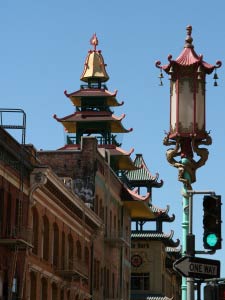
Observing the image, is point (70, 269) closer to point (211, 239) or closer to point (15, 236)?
point (15, 236)

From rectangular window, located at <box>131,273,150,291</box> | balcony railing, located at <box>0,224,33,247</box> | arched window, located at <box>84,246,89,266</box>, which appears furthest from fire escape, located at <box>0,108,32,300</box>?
rectangular window, located at <box>131,273,150,291</box>

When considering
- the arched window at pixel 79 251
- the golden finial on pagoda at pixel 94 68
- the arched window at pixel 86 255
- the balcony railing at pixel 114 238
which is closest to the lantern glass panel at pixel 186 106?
the arched window at pixel 79 251

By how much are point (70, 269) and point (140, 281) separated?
47529 millimetres

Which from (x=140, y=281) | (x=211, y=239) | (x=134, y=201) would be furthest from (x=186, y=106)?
(x=140, y=281)

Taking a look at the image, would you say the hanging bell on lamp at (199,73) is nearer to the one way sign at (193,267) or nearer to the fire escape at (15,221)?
the one way sign at (193,267)

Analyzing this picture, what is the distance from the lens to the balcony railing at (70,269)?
57719 millimetres

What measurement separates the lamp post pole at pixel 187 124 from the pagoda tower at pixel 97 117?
64.5 metres

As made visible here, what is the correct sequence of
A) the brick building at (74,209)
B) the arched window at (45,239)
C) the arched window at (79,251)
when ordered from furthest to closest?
the arched window at (79,251) < the arched window at (45,239) < the brick building at (74,209)

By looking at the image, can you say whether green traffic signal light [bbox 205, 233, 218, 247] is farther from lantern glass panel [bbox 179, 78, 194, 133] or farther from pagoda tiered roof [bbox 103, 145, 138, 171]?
pagoda tiered roof [bbox 103, 145, 138, 171]

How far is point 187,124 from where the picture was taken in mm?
17797

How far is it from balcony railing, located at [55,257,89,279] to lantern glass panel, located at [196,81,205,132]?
3970cm

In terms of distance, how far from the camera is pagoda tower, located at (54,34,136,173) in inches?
3364

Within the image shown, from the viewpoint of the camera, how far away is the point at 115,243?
249ft

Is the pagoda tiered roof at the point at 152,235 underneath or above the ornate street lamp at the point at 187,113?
above
